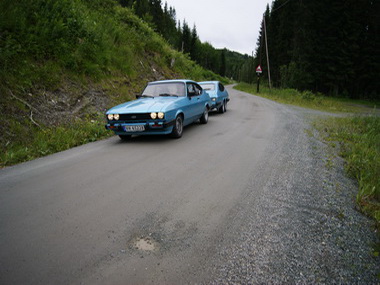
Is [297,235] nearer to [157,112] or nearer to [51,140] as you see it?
[157,112]

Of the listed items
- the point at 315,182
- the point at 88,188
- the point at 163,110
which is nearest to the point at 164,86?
the point at 163,110

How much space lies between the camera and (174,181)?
3.74 meters

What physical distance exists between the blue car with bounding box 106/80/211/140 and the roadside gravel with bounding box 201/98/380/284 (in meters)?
2.92

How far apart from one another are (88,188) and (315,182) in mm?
3496

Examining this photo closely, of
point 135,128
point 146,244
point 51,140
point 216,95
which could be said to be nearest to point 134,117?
point 135,128

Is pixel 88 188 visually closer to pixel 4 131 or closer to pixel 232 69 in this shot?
pixel 4 131

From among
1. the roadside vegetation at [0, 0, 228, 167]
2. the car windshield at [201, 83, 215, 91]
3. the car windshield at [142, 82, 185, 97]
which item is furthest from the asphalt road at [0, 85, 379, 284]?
the car windshield at [201, 83, 215, 91]

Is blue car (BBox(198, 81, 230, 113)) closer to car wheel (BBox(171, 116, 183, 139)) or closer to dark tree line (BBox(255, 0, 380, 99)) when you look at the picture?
car wheel (BBox(171, 116, 183, 139))

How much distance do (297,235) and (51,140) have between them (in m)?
5.86

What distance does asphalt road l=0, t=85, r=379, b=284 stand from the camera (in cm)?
195

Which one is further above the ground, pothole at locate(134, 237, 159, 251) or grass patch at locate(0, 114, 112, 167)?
grass patch at locate(0, 114, 112, 167)

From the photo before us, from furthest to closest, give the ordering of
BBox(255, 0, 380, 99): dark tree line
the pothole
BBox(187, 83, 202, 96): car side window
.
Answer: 1. BBox(255, 0, 380, 99): dark tree line
2. BBox(187, 83, 202, 96): car side window
3. the pothole

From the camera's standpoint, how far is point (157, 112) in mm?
5848

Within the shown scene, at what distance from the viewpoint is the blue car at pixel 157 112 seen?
5.93 meters
